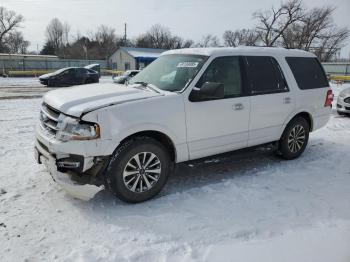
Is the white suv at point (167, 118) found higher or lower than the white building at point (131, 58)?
lower

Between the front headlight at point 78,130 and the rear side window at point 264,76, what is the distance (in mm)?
2484

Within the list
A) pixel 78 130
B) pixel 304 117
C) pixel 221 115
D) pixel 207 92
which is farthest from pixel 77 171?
pixel 304 117

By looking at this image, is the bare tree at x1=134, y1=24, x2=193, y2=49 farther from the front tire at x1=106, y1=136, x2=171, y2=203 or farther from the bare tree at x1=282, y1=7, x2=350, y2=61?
the front tire at x1=106, y1=136, x2=171, y2=203

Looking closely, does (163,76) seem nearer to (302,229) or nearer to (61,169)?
(61,169)

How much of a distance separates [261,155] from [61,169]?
3770mm

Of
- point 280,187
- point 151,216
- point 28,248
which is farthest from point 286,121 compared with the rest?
point 28,248

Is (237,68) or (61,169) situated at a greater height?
(237,68)

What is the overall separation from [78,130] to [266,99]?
2.93 metres

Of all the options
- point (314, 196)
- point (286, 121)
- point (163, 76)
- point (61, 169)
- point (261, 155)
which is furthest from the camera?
point (261, 155)

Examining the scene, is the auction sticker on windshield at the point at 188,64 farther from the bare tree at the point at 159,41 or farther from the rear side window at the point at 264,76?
the bare tree at the point at 159,41

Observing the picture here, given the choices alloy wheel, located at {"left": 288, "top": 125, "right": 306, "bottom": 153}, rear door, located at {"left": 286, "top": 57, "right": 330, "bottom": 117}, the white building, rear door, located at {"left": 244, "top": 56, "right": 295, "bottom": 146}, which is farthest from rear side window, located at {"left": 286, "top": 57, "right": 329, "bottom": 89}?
the white building

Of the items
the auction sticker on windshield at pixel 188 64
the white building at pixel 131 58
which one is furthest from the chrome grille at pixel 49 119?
the white building at pixel 131 58

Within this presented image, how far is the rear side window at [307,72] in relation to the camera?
5551 mm

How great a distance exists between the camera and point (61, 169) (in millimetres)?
3629
